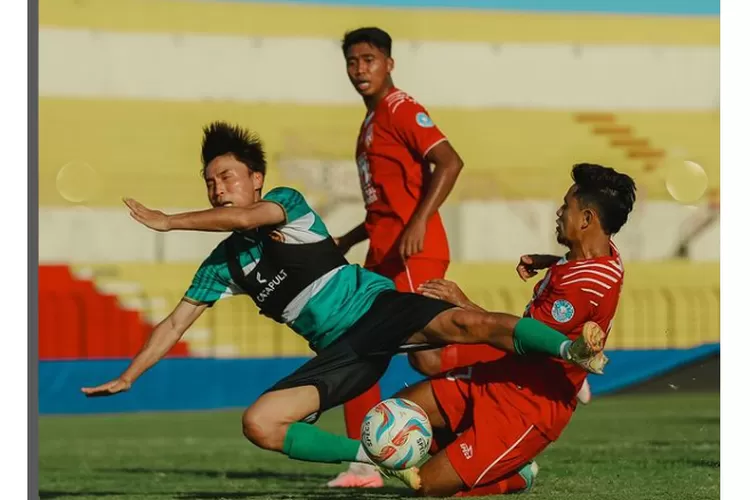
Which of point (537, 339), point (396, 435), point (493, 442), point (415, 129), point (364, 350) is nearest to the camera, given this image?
point (537, 339)

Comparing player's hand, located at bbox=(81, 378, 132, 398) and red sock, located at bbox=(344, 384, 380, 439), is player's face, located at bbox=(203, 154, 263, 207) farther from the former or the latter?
red sock, located at bbox=(344, 384, 380, 439)

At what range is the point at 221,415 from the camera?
14.3 meters

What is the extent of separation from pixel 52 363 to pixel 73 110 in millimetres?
4950

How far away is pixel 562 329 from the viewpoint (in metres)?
5.64

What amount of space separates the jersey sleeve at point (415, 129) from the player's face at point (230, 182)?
1233 millimetres

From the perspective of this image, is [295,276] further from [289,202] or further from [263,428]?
[263,428]

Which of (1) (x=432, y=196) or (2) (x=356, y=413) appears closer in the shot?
(1) (x=432, y=196)

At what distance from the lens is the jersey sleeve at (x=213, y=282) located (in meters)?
5.90

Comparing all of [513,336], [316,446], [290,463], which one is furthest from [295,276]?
[290,463]

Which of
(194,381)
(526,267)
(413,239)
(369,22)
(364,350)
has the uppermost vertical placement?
(369,22)

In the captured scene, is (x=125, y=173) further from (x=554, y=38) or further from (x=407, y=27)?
(x=554, y=38)

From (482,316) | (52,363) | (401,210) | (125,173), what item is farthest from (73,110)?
(482,316)

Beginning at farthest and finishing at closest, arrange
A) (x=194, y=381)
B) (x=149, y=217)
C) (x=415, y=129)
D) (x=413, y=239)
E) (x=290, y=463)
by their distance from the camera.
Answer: (x=194, y=381), (x=290, y=463), (x=415, y=129), (x=413, y=239), (x=149, y=217)

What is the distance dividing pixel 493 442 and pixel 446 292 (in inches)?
26.5
